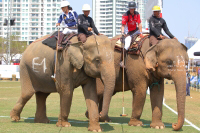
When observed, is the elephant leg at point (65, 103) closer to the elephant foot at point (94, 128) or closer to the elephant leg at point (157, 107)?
the elephant foot at point (94, 128)

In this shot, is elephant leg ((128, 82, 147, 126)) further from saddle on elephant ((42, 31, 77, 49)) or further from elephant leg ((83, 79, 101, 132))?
saddle on elephant ((42, 31, 77, 49))

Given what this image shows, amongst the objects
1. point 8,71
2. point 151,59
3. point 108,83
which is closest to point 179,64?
point 151,59

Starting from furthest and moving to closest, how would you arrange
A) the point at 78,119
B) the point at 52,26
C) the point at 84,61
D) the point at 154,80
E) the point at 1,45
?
the point at 52,26 < the point at 1,45 < the point at 78,119 < the point at 154,80 < the point at 84,61

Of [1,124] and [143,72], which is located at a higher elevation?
[143,72]

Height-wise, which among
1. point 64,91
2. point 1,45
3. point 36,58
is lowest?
point 1,45

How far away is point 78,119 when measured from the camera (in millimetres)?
14195

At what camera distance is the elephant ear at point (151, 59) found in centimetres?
1162

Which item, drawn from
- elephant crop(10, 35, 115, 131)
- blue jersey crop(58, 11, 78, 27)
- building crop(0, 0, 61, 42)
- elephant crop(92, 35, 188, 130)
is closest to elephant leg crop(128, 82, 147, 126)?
elephant crop(92, 35, 188, 130)

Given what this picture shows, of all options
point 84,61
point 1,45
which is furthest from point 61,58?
point 1,45

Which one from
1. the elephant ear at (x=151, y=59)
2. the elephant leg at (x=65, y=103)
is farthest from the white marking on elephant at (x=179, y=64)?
the elephant leg at (x=65, y=103)

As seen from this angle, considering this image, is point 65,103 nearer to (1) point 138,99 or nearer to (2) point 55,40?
(2) point 55,40

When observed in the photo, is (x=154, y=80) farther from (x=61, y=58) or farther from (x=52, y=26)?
(x=52, y=26)

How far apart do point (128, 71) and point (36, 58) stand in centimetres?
305

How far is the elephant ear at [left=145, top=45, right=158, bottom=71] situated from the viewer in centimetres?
1162
